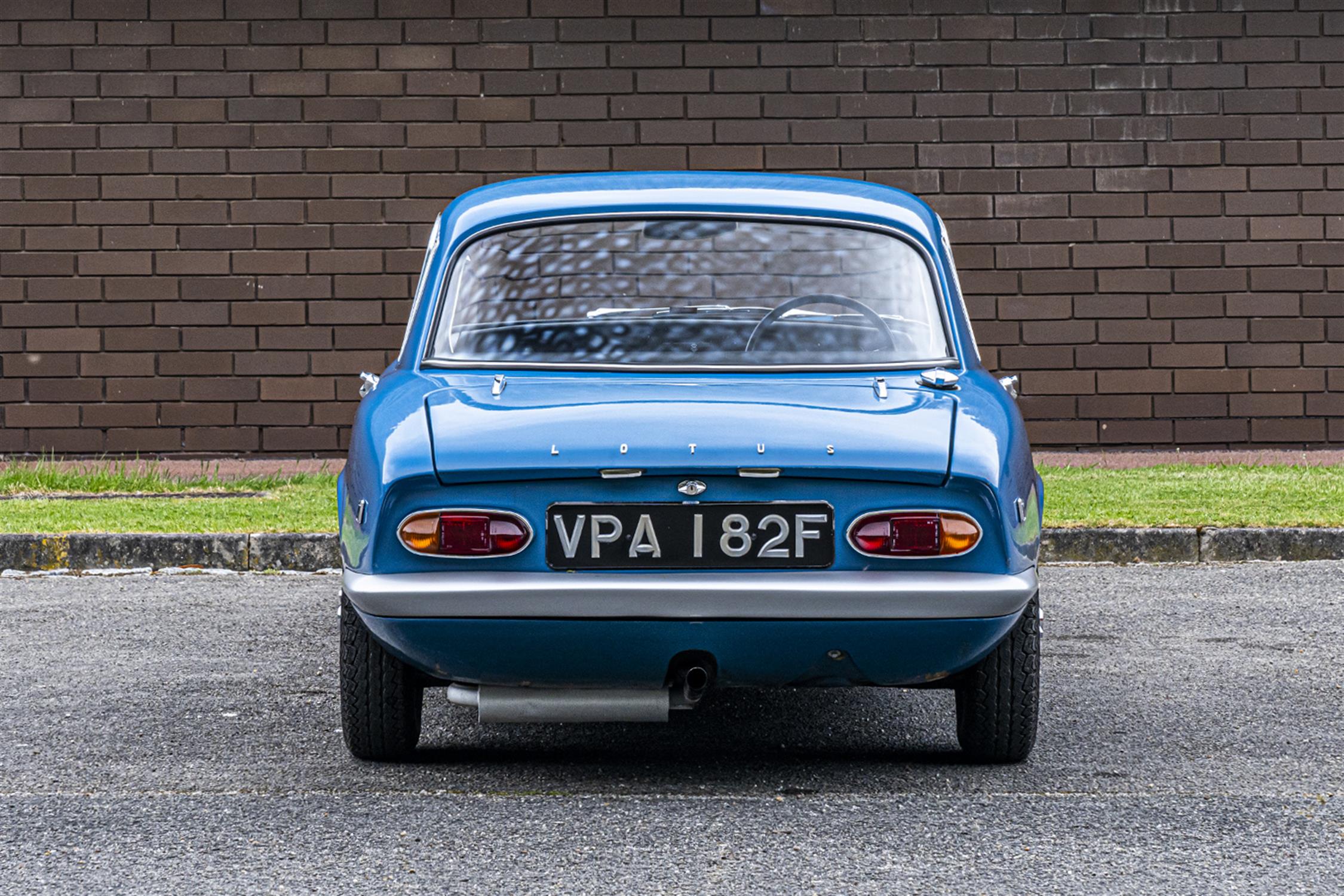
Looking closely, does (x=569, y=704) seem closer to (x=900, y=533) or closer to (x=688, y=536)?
(x=688, y=536)

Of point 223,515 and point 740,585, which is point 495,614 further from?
point 223,515

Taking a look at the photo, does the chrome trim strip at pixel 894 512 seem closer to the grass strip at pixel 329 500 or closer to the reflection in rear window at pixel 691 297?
the reflection in rear window at pixel 691 297

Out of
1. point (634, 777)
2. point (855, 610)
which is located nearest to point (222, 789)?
point (634, 777)

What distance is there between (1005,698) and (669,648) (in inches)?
35.1

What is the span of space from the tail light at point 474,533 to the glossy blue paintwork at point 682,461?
18 mm

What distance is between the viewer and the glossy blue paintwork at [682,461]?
323cm

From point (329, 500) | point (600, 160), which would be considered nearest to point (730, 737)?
point (329, 500)

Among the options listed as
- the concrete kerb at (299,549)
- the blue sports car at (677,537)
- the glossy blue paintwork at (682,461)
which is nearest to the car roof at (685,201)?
the blue sports car at (677,537)

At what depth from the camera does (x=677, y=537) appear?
3.23 metres

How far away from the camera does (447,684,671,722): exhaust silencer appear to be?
3.39m

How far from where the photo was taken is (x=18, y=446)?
11195mm

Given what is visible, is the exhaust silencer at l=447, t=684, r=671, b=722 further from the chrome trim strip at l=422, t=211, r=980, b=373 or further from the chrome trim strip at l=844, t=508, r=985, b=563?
the chrome trim strip at l=422, t=211, r=980, b=373

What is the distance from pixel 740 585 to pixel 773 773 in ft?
2.40

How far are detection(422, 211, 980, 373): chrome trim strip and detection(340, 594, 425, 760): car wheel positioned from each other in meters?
0.69
